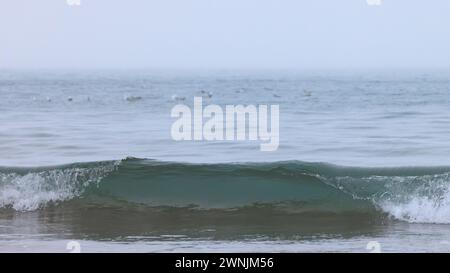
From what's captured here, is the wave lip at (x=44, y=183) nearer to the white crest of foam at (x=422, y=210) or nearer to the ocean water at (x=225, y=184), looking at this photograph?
the ocean water at (x=225, y=184)

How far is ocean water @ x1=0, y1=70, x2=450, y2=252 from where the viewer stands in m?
8.56

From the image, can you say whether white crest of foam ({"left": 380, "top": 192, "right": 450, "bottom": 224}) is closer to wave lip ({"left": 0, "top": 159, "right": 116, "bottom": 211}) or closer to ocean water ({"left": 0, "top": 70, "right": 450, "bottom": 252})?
ocean water ({"left": 0, "top": 70, "right": 450, "bottom": 252})

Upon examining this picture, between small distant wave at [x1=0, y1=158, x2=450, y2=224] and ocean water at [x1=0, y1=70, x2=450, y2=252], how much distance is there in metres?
0.02

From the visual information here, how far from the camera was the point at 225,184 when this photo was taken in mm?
11414

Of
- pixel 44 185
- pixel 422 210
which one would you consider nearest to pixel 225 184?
pixel 44 185

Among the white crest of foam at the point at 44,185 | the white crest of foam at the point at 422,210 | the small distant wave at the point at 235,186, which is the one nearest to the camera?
the white crest of foam at the point at 422,210

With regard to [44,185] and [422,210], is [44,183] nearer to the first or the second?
[44,185]

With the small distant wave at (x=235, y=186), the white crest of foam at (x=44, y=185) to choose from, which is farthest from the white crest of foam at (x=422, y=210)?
the white crest of foam at (x=44, y=185)

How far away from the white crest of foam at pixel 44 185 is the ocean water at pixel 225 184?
0.02 metres

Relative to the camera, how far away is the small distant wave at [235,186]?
33.4ft

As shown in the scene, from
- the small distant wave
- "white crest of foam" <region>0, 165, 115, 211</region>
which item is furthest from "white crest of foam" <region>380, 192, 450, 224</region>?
"white crest of foam" <region>0, 165, 115, 211</region>

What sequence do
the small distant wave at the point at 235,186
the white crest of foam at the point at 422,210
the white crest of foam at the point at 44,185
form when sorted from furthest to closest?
the white crest of foam at the point at 44,185 < the small distant wave at the point at 235,186 < the white crest of foam at the point at 422,210

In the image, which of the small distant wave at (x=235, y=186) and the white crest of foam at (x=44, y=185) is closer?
the small distant wave at (x=235, y=186)
